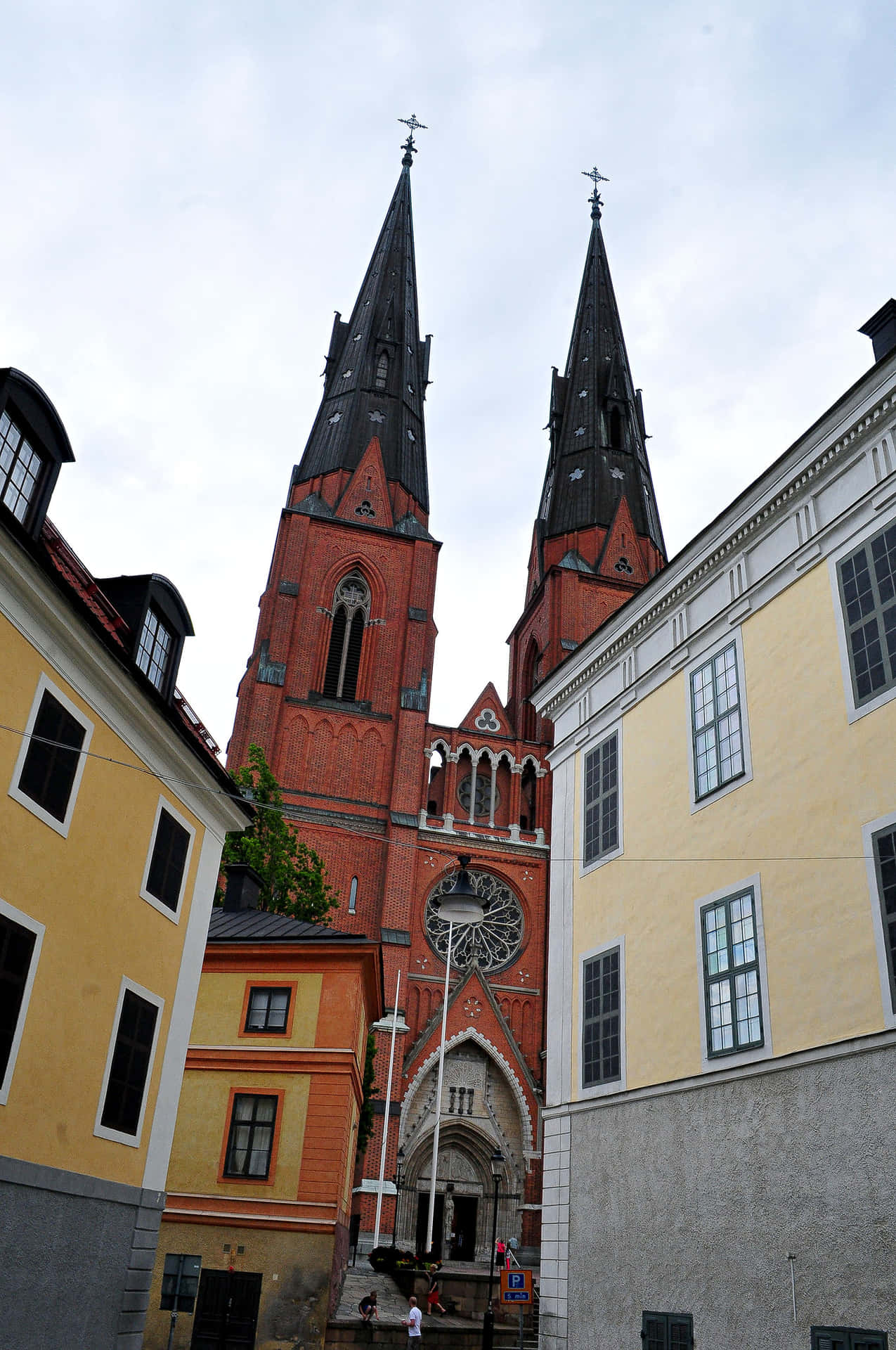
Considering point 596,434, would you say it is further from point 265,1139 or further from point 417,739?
point 265,1139

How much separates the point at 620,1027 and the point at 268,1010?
7461 mm

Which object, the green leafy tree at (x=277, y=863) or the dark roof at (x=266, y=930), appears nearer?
the dark roof at (x=266, y=930)

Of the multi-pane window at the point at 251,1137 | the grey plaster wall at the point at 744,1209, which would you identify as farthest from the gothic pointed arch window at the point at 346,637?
the grey plaster wall at the point at 744,1209

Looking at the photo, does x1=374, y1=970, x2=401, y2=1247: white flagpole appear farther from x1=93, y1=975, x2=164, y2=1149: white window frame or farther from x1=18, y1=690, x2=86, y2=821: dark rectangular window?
x1=18, y1=690, x2=86, y2=821: dark rectangular window

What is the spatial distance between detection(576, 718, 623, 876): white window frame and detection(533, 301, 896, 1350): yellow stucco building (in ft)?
0.21

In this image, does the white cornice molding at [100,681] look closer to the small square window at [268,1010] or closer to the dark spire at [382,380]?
the small square window at [268,1010]

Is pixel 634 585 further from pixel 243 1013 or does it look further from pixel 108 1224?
pixel 108 1224

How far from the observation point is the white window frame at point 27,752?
34.5 ft

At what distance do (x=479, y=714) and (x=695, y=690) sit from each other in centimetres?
3272

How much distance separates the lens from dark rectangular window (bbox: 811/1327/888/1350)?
878 cm

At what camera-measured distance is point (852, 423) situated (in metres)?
11.4

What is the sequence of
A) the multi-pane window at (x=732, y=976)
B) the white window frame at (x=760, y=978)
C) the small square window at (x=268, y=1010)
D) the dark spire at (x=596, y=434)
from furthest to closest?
Result: the dark spire at (x=596, y=434) → the small square window at (x=268, y=1010) → the multi-pane window at (x=732, y=976) → the white window frame at (x=760, y=978)

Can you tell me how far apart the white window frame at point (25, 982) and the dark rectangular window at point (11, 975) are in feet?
0.08

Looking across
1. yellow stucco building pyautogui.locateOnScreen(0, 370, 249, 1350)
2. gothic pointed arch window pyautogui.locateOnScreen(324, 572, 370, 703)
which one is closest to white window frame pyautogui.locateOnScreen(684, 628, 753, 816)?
yellow stucco building pyautogui.locateOnScreen(0, 370, 249, 1350)
